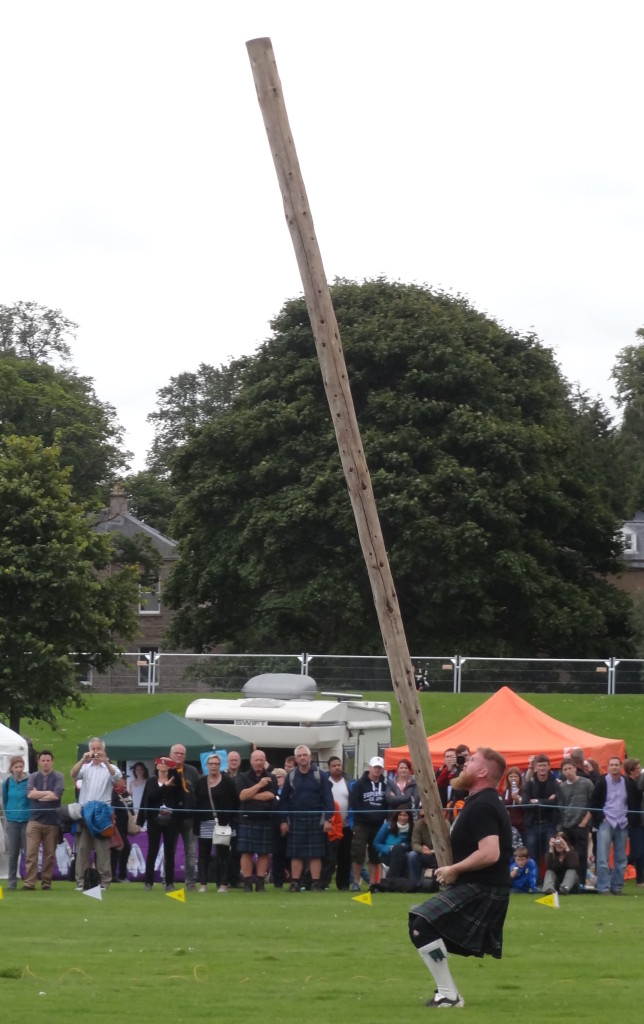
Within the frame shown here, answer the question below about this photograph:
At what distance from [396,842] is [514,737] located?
3.54 metres

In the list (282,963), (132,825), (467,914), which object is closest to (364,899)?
(132,825)

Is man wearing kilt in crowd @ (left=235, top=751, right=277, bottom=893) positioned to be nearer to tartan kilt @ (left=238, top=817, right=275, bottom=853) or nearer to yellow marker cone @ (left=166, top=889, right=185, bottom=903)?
tartan kilt @ (left=238, top=817, right=275, bottom=853)

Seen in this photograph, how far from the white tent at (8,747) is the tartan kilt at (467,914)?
10.9 metres

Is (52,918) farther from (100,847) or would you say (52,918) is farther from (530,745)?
(530,745)

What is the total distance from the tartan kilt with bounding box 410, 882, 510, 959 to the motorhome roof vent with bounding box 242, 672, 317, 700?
51.8ft

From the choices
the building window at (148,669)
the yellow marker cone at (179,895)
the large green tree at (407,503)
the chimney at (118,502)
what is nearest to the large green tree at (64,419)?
the chimney at (118,502)

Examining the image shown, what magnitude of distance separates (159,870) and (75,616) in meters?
6.90

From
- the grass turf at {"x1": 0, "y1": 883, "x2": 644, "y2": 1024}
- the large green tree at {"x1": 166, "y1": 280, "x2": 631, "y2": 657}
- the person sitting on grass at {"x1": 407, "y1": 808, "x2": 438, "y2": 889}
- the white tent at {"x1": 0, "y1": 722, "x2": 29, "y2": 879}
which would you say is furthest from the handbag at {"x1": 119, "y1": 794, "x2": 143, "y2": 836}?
the large green tree at {"x1": 166, "y1": 280, "x2": 631, "y2": 657}

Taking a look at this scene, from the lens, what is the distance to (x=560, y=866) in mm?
15812

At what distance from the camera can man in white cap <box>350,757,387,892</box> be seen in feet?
53.5

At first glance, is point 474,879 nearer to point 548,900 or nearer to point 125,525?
point 548,900

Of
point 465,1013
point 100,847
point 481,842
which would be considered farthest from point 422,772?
point 100,847

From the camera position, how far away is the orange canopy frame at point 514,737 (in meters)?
19.0

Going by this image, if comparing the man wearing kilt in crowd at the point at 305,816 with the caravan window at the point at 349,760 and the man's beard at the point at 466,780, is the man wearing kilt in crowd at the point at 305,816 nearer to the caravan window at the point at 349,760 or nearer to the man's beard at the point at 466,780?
the caravan window at the point at 349,760
